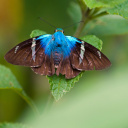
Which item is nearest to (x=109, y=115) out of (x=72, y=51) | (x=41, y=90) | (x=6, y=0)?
(x=72, y=51)

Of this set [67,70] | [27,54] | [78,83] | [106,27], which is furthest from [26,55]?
[78,83]

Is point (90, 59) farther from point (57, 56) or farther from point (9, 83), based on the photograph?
point (9, 83)

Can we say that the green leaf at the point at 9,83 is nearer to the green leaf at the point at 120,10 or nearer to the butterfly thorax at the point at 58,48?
the butterfly thorax at the point at 58,48

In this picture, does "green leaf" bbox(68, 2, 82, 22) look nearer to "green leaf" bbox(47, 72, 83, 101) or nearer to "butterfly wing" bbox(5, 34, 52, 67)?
"butterfly wing" bbox(5, 34, 52, 67)

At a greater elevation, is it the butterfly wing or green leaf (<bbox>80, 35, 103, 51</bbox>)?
green leaf (<bbox>80, 35, 103, 51</bbox>)

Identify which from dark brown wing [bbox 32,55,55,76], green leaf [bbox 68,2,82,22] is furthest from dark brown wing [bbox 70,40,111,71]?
green leaf [bbox 68,2,82,22]

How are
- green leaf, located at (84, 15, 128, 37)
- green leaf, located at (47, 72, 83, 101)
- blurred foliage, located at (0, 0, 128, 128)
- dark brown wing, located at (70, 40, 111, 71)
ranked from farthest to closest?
green leaf, located at (84, 15, 128, 37)
dark brown wing, located at (70, 40, 111, 71)
green leaf, located at (47, 72, 83, 101)
blurred foliage, located at (0, 0, 128, 128)

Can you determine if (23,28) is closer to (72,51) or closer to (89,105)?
(72,51)
